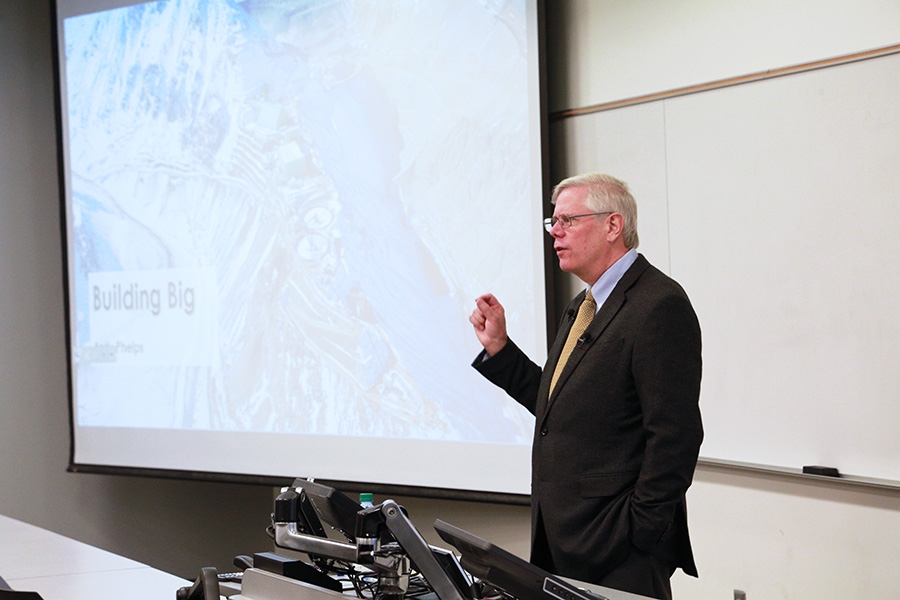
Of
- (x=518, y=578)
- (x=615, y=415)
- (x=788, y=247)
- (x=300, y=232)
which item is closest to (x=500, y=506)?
(x=300, y=232)

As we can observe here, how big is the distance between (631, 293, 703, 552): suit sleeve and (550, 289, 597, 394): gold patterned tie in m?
0.22

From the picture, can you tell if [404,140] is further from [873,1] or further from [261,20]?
[873,1]

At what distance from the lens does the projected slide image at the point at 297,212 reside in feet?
11.2

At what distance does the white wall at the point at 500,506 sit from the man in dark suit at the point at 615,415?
0.85m

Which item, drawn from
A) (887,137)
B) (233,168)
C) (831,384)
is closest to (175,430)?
(233,168)

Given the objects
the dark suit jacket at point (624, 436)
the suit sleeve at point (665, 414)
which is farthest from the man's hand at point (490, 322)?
the suit sleeve at point (665, 414)

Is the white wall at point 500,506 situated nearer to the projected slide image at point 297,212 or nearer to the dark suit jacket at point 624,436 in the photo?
the projected slide image at point 297,212

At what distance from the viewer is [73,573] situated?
7.84ft

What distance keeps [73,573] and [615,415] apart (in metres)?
1.45

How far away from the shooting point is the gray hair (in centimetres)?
211

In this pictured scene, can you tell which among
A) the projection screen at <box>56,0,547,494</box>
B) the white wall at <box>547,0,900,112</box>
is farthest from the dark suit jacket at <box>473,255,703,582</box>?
the projection screen at <box>56,0,547,494</box>

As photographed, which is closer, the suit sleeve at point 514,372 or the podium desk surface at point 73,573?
the podium desk surface at point 73,573

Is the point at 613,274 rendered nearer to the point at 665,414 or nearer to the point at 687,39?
the point at 665,414

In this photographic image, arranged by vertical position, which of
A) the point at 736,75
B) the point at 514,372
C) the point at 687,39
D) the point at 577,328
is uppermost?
the point at 687,39
